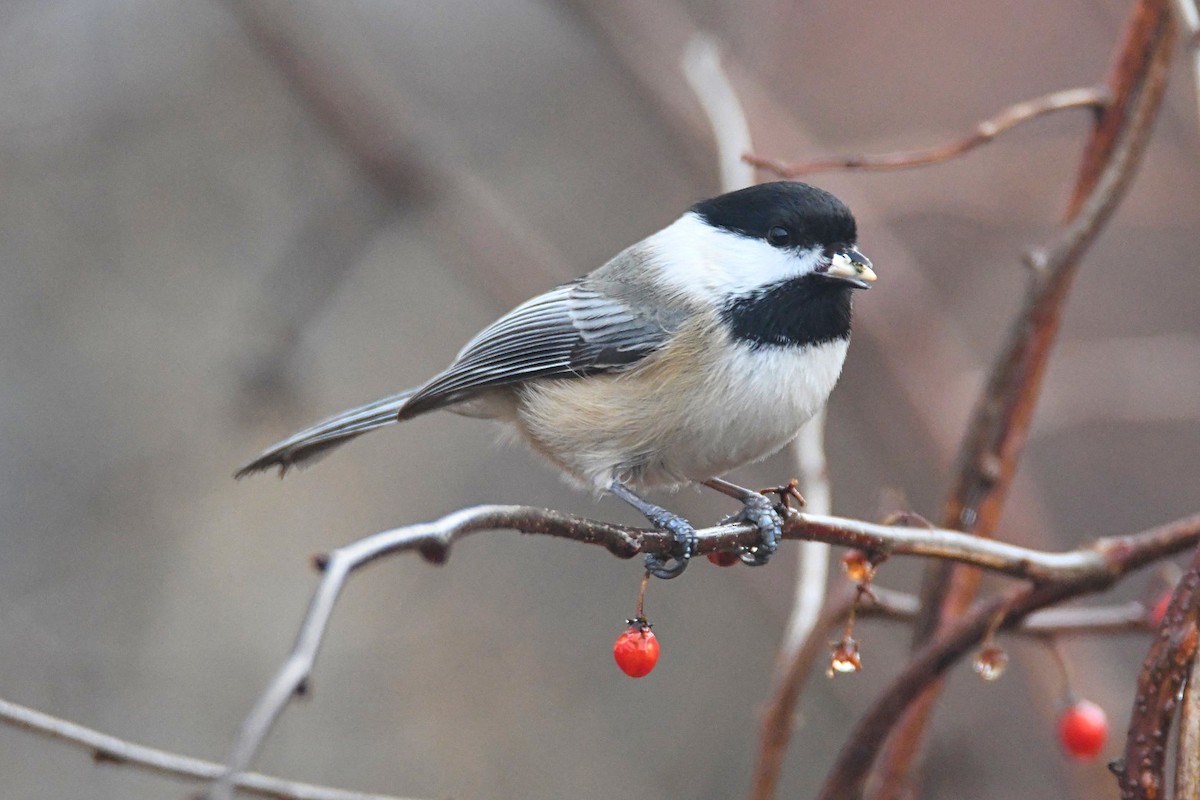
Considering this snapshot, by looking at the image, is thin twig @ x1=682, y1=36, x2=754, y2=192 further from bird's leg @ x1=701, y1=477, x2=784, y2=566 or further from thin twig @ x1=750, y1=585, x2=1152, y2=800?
thin twig @ x1=750, y1=585, x2=1152, y2=800

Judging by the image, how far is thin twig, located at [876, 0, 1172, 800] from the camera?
2127mm

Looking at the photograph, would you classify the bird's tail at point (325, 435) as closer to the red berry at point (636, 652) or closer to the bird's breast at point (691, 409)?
the bird's breast at point (691, 409)

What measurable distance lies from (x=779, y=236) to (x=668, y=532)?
29.2 inches

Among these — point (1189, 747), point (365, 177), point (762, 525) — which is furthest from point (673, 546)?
point (365, 177)

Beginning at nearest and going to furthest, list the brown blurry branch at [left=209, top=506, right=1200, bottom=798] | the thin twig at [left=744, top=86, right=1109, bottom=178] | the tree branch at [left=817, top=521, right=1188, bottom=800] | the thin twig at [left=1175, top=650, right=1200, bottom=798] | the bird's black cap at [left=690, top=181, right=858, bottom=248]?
the brown blurry branch at [left=209, top=506, right=1200, bottom=798] → the thin twig at [left=1175, top=650, right=1200, bottom=798] → the tree branch at [left=817, top=521, right=1188, bottom=800] → the thin twig at [left=744, top=86, right=1109, bottom=178] → the bird's black cap at [left=690, top=181, right=858, bottom=248]

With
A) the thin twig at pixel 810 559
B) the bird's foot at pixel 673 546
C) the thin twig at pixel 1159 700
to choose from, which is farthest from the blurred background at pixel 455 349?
the thin twig at pixel 1159 700

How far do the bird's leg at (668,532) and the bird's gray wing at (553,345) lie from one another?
26 centimetres

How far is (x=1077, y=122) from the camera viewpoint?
4.58 m

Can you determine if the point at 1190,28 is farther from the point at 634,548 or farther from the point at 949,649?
the point at 634,548

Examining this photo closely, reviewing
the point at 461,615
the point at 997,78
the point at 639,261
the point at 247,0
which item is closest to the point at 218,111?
the point at 247,0

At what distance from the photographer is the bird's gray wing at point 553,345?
2246mm

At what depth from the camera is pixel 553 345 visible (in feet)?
7.74

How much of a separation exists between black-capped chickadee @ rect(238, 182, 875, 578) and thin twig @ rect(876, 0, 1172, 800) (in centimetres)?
32

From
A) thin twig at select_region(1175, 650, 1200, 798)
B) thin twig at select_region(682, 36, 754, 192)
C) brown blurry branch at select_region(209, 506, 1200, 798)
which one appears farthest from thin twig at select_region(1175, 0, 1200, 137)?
thin twig at select_region(1175, 650, 1200, 798)
